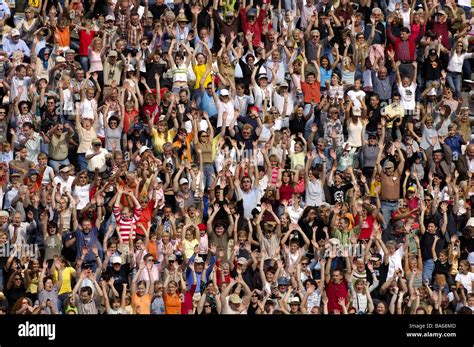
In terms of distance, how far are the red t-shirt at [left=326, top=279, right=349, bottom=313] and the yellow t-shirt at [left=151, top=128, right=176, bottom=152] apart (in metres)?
4.13

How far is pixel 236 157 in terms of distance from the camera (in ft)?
129

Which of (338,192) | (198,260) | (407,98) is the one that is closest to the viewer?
(198,260)

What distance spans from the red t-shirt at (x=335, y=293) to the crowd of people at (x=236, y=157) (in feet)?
0.08

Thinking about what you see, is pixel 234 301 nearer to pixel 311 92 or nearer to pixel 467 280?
pixel 467 280

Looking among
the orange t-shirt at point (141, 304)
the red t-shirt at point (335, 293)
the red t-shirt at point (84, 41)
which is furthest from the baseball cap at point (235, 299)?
the red t-shirt at point (84, 41)

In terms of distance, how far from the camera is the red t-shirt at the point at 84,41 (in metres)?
40.7

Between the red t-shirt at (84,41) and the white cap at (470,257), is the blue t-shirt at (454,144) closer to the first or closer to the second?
the white cap at (470,257)

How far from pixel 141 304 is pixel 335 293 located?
3313mm

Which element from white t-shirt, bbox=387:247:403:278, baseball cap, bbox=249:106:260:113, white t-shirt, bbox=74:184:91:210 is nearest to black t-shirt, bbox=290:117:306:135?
baseball cap, bbox=249:106:260:113

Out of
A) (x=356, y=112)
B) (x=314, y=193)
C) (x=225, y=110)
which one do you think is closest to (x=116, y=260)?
(x=314, y=193)

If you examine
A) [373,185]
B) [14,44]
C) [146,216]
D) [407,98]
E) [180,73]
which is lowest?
[146,216]

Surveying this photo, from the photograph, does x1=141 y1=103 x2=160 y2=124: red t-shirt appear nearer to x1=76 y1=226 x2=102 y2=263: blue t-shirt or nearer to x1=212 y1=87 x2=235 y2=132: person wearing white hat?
x1=212 y1=87 x2=235 y2=132: person wearing white hat

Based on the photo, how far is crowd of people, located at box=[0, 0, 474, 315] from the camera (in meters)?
37.3
